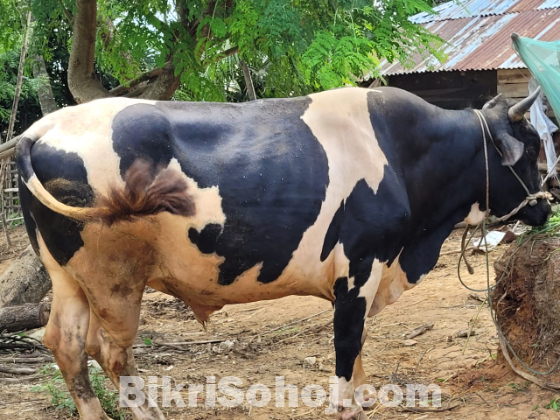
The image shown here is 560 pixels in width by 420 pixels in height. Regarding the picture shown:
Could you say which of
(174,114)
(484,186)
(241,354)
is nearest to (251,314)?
(241,354)

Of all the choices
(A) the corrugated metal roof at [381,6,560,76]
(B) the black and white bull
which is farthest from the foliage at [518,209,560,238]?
(A) the corrugated metal roof at [381,6,560,76]

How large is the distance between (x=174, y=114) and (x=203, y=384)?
7.07 feet

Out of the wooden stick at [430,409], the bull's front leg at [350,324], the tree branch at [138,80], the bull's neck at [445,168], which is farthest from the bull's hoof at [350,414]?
the tree branch at [138,80]

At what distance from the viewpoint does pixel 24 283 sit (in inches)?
253

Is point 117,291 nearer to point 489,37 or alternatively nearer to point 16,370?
point 16,370

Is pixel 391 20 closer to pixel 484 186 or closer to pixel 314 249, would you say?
pixel 484 186

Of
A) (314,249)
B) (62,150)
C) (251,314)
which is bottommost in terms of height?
(251,314)

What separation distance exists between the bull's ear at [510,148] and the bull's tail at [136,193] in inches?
81.2

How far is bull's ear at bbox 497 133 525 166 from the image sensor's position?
4.40 m

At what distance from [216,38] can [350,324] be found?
2.65m

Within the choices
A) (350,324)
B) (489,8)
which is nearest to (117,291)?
(350,324)

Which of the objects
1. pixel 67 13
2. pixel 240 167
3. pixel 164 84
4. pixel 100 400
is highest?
pixel 67 13

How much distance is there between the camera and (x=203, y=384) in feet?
16.6

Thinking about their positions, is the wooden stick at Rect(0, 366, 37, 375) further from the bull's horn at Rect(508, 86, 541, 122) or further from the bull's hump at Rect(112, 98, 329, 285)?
the bull's horn at Rect(508, 86, 541, 122)
